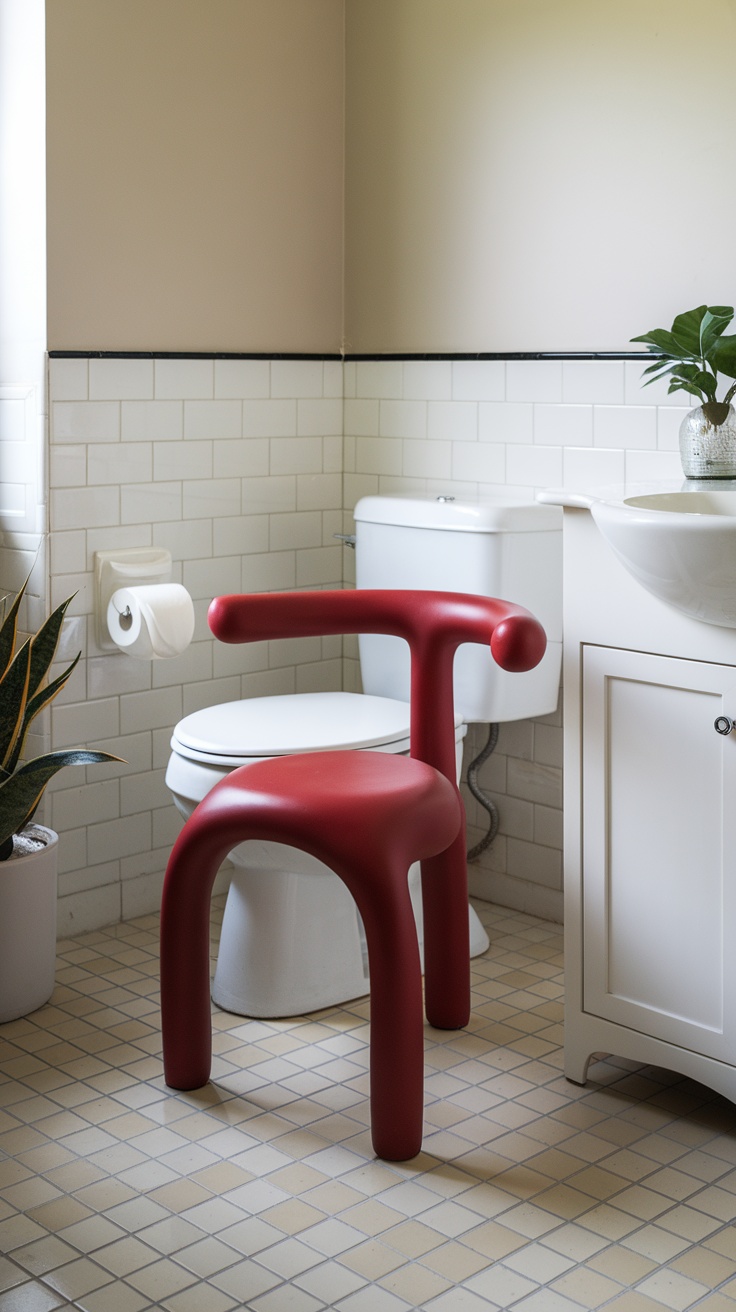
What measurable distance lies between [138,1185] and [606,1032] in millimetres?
694

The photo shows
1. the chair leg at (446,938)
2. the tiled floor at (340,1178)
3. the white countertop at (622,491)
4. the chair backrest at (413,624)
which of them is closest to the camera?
the tiled floor at (340,1178)

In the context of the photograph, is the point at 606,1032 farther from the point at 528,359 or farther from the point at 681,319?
the point at 528,359

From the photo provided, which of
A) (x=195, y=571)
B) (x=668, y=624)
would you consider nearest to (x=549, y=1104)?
(x=668, y=624)

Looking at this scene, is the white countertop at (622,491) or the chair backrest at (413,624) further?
the chair backrest at (413,624)

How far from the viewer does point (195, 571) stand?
2.68 meters

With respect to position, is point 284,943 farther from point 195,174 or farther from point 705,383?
point 195,174

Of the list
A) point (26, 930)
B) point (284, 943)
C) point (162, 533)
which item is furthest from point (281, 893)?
point (162, 533)

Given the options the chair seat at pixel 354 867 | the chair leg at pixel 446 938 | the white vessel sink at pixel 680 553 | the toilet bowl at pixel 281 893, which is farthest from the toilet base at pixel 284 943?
the white vessel sink at pixel 680 553

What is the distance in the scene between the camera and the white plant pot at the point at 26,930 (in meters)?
2.17

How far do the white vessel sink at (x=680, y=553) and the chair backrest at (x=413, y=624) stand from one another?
11.2 inches

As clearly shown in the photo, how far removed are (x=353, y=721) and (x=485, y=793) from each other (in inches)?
23.9

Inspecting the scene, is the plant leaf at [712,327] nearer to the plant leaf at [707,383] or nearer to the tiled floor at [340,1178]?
the plant leaf at [707,383]

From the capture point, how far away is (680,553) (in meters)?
1.58

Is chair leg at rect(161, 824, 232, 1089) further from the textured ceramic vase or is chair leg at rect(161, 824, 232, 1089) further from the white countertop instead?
the textured ceramic vase
